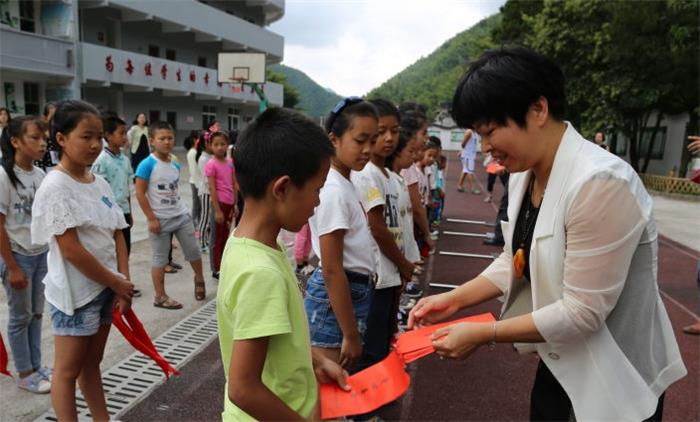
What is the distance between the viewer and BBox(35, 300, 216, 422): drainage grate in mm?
2865

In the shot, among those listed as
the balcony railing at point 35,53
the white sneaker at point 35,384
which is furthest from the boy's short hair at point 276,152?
the balcony railing at point 35,53

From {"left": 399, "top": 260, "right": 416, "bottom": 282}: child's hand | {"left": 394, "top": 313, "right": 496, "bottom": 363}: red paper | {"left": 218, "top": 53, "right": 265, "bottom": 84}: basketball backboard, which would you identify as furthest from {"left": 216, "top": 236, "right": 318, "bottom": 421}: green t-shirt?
{"left": 218, "top": 53, "right": 265, "bottom": 84}: basketball backboard

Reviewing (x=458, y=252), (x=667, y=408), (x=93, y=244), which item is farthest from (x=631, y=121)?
(x=93, y=244)

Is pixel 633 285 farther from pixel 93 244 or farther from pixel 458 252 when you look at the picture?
pixel 458 252

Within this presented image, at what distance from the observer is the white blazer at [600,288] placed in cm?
134

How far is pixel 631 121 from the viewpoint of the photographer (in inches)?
652

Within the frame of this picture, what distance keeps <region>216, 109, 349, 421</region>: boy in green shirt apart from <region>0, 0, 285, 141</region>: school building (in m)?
16.8

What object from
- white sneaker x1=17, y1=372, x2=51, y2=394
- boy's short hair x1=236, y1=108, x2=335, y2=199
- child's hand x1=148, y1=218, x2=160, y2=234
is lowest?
white sneaker x1=17, y1=372, x2=51, y2=394

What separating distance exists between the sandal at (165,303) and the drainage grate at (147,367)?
0.68 ft

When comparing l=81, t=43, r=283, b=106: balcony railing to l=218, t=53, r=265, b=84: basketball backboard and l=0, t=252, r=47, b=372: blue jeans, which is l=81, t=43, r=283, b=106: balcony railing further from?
l=0, t=252, r=47, b=372: blue jeans

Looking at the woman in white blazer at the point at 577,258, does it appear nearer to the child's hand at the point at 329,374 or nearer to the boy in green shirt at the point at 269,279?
the child's hand at the point at 329,374

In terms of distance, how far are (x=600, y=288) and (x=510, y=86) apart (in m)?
0.61

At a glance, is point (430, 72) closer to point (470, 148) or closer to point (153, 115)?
point (153, 115)

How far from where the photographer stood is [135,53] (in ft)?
65.7
